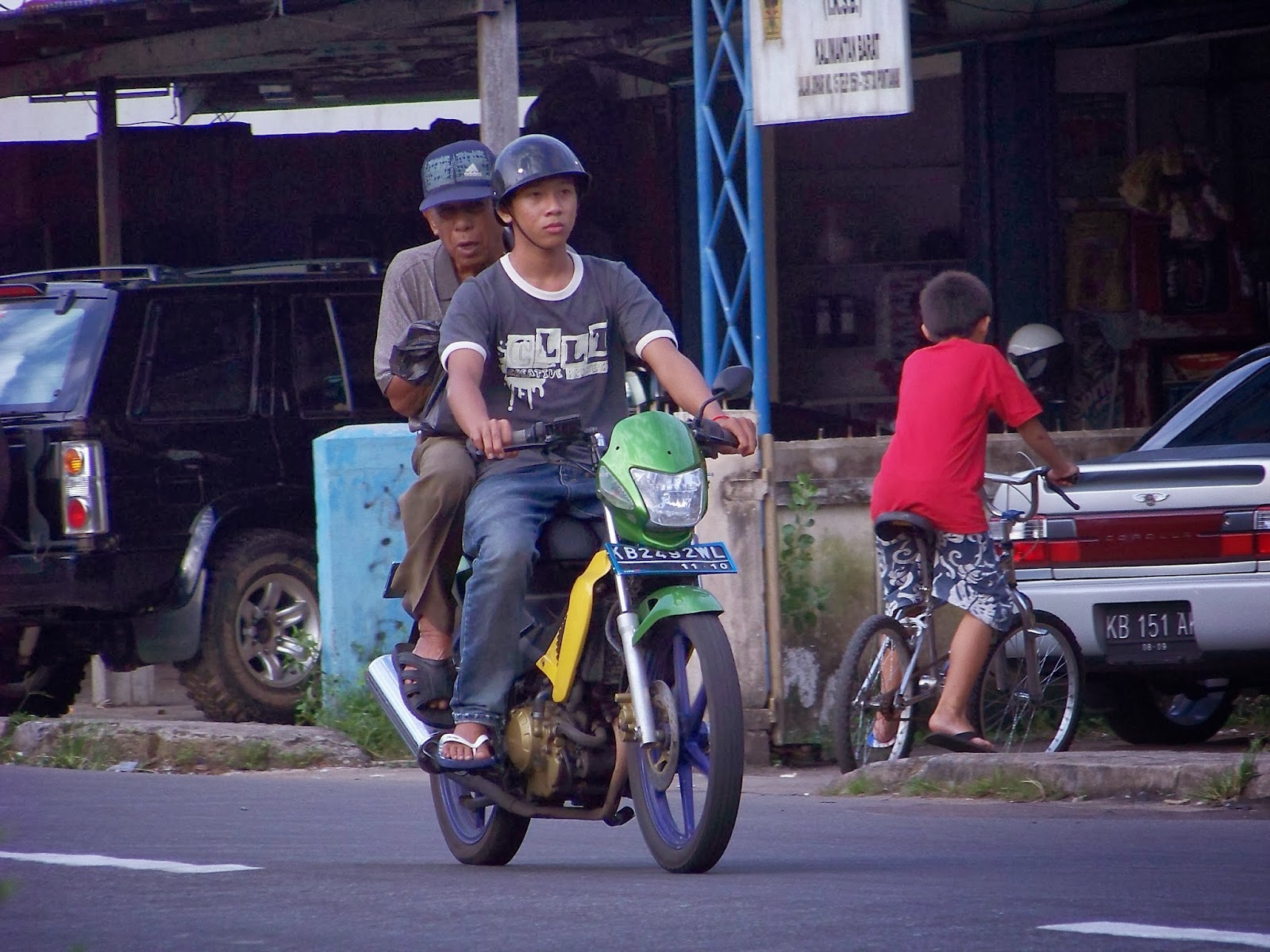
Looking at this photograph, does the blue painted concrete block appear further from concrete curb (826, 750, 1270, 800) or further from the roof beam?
the roof beam

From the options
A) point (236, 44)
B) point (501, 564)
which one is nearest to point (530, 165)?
point (501, 564)

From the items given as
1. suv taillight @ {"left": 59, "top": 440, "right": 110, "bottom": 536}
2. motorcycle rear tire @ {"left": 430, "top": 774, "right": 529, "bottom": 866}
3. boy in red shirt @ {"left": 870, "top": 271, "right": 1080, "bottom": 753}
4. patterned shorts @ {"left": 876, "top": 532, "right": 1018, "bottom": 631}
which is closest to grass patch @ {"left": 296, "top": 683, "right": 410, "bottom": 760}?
suv taillight @ {"left": 59, "top": 440, "right": 110, "bottom": 536}

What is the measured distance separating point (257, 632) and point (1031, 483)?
4.05 meters

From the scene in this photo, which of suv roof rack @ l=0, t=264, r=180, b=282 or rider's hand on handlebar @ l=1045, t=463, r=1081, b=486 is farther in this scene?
suv roof rack @ l=0, t=264, r=180, b=282

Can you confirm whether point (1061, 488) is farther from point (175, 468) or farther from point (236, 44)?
point (236, 44)

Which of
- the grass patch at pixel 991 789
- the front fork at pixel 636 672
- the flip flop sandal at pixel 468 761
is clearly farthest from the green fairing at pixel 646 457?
the grass patch at pixel 991 789

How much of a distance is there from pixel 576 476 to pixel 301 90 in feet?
42.1

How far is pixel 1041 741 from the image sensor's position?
350 inches

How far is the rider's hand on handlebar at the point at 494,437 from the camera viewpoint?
16.8 ft

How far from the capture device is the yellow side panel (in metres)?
5.27

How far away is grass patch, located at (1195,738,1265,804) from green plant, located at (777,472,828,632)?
2.40 meters

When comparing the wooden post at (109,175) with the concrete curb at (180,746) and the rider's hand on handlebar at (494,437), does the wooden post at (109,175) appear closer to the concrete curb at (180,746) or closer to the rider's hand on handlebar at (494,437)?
the concrete curb at (180,746)

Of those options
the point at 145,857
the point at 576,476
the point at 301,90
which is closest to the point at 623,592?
the point at 576,476

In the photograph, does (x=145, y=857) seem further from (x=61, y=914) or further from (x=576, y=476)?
(x=576, y=476)
